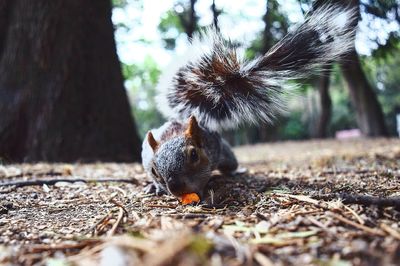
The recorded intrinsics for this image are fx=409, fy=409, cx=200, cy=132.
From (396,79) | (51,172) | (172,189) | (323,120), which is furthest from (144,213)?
(396,79)

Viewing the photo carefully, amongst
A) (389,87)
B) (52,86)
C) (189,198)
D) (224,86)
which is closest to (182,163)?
(189,198)

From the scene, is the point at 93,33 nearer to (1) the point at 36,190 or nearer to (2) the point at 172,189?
(1) the point at 36,190

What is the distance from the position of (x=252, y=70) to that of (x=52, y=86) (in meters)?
2.28

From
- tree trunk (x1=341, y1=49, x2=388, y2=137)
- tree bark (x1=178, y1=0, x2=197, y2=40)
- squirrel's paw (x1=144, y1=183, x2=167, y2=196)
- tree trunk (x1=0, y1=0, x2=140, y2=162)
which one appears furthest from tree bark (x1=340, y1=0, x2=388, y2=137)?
squirrel's paw (x1=144, y1=183, x2=167, y2=196)

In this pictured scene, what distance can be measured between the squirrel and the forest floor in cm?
18

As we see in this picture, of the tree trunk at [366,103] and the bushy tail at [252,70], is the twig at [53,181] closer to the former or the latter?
the bushy tail at [252,70]

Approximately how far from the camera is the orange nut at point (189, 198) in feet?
6.02

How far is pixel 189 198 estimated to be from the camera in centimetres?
187

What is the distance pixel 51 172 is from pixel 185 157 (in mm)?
1283

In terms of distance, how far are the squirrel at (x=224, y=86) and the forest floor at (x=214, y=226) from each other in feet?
0.59

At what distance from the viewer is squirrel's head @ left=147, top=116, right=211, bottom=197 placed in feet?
6.42

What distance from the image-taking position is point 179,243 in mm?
899

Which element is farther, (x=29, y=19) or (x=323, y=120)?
(x=323, y=120)

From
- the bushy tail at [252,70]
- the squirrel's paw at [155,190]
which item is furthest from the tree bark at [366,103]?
the squirrel's paw at [155,190]
